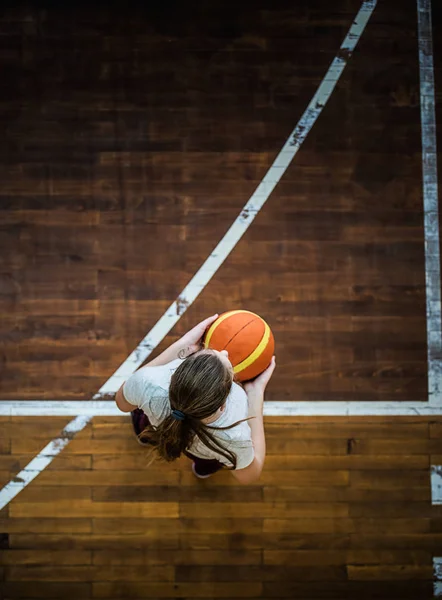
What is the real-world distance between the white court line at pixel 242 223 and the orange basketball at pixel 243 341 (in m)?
0.82

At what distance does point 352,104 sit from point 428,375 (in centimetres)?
196

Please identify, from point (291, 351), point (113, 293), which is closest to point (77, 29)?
point (113, 293)

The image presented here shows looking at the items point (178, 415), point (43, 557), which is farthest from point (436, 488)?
point (43, 557)

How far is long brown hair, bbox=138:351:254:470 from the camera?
7.97 feet

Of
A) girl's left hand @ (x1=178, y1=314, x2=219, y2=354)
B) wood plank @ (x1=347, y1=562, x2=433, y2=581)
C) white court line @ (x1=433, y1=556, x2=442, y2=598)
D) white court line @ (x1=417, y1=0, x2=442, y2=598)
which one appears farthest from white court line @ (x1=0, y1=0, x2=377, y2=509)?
white court line @ (x1=433, y1=556, x2=442, y2=598)

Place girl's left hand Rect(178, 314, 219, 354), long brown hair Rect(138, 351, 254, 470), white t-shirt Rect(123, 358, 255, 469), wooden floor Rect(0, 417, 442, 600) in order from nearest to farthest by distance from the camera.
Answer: long brown hair Rect(138, 351, 254, 470) < white t-shirt Rect(123, 358, 255, 469) < girl's left hand Rect(178, 314, 219, 354) < wooden floor Rect(0, 417, 442, 600)

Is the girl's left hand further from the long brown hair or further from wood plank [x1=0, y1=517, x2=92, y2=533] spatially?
wood plank [x1=0, y1=517, x2=92, y2=533]

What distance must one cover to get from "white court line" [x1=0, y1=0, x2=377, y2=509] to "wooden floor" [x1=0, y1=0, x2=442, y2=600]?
1.9 inches

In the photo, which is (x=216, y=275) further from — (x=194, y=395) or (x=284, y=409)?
(x=194, y=395)

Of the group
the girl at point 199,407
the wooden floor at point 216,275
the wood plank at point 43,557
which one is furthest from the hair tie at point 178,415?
the wood plank at point 43,557

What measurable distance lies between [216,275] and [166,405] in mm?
1369

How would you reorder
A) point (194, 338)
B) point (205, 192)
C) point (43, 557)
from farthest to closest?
point (205, 192)
point (43, 557)
point (194, 338)

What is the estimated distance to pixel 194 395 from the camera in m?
2.42

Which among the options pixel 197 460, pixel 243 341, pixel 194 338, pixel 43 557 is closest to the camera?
pixel 243 341
